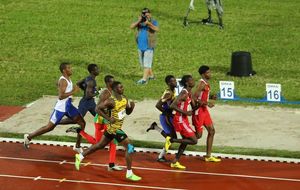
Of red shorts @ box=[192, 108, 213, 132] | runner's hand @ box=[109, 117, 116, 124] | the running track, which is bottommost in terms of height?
the running track

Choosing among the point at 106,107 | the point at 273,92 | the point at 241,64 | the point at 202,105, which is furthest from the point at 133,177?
the point at 241,64

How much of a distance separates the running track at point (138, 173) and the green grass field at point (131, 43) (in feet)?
16.8

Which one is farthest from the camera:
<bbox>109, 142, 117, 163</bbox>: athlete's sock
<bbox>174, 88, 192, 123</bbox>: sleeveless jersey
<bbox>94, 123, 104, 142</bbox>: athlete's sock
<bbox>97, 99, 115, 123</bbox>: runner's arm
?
<bbox>94, 123, 104, 142</bbox>: athlete's sock

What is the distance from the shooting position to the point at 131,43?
27188 millimetres

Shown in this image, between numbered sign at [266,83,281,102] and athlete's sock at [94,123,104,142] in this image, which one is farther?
numbered sign at [266,83,281,102]

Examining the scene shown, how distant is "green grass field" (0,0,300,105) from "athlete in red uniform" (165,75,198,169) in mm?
6092

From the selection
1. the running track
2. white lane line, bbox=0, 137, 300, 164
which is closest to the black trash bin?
white lane line, bbox=0, 137, 300, 164

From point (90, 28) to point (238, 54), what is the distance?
9.60 meters

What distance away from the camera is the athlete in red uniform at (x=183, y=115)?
13203 mm

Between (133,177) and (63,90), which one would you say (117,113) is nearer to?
(133,177)

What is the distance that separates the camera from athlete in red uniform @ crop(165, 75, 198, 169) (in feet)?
43.3

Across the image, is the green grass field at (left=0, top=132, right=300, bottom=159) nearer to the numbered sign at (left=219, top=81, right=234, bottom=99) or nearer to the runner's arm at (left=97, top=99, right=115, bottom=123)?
the runner's arm at (left=97, top=99, right=115, bottom=123)

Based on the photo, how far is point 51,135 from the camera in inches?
628

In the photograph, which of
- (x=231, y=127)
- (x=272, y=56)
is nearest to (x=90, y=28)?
(x=272, y=56)
